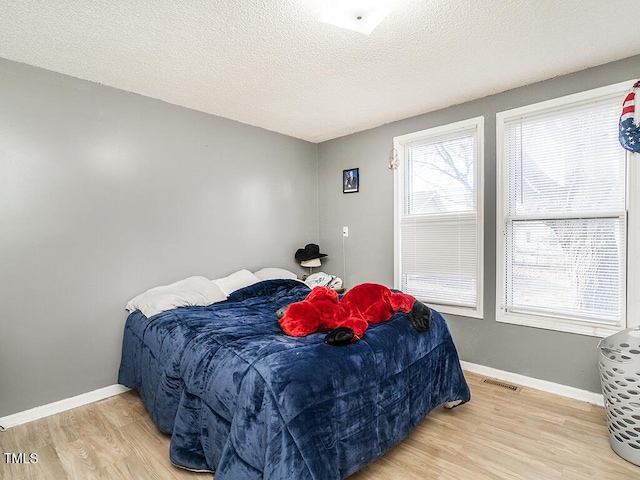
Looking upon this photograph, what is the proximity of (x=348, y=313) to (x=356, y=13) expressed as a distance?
1679 mm

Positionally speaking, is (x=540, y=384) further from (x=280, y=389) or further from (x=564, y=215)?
(x=280, y=389)

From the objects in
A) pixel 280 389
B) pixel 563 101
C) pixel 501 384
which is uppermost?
pixel 563 101

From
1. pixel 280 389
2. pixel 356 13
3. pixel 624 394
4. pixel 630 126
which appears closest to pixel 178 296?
pixel 280 389

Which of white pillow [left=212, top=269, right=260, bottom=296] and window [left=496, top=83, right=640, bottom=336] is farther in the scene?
white pillow [left=212, top=269, right=260, bottom=296]

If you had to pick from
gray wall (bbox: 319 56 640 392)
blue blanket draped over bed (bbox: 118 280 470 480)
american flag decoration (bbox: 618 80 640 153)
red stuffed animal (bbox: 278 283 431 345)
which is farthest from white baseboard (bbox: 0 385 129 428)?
american flag decoration (bbox: 618 80 640 153)

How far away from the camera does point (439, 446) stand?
2.00 m

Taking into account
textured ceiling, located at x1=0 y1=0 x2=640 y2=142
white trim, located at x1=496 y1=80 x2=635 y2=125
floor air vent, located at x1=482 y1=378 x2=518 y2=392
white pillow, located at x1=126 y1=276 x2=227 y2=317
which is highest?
textured ceiling, located at x1=0 y1=0 x2=640 y2=142

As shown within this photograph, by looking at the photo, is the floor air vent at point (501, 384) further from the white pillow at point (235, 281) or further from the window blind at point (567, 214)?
the white pillow at point (235, 281)

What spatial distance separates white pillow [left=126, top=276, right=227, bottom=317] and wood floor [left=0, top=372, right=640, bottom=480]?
2.43 feet

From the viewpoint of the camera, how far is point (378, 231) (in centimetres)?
378

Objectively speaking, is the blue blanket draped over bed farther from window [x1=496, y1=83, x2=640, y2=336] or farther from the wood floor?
window [x1=496, y1=83, x2=640, y2=336]

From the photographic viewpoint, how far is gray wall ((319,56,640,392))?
100 inches

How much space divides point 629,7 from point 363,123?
7.24 feet

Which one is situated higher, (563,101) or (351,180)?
(563,101)
